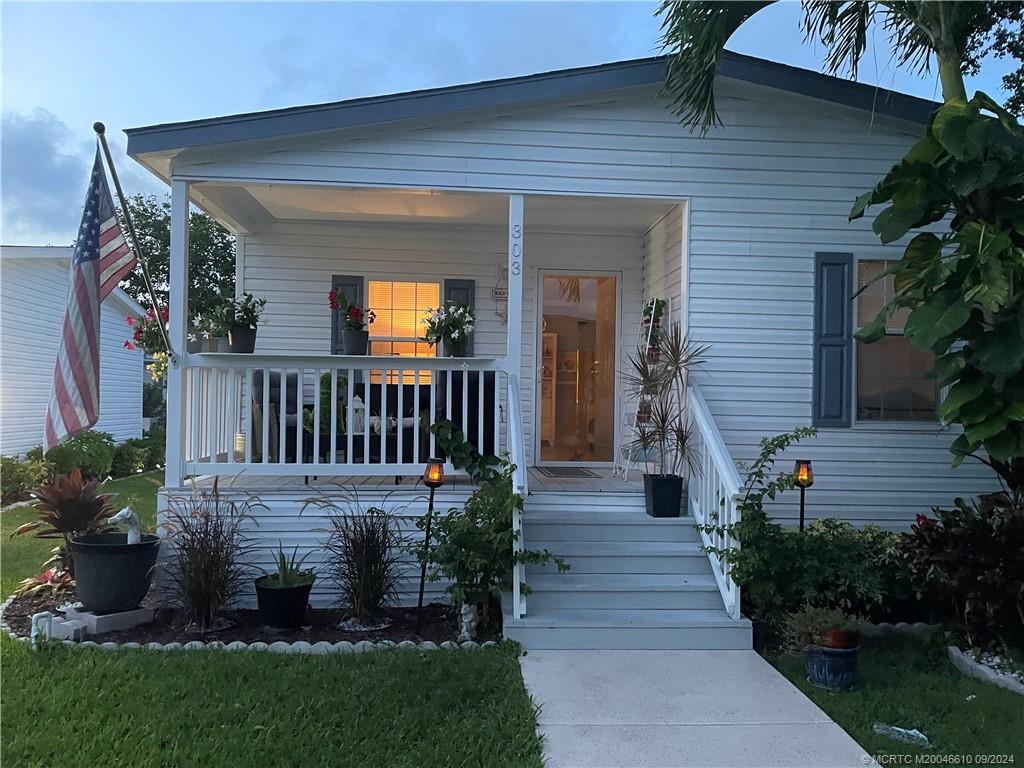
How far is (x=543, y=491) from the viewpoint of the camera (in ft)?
19.0

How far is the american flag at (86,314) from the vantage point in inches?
179

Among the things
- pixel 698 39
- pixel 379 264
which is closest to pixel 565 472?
pixel 379 264

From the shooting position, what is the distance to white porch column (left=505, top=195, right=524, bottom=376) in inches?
221

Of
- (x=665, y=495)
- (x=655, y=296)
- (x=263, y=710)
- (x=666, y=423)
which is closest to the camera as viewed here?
(x=263, y=710)

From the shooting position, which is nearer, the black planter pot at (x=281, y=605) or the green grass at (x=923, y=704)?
the green grass at (x=923, y=704)

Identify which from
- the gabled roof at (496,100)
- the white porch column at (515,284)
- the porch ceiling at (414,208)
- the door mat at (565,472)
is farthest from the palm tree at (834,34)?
the door mat at (565,472)

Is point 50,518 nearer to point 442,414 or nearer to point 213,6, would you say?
point 442,414

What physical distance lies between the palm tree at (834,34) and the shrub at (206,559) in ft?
14.3

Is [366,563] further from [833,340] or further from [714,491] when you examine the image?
[833,340]

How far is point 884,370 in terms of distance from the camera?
604cm

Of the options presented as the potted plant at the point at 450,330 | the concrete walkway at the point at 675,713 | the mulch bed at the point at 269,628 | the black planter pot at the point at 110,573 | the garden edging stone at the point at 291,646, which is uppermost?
the potted plant at the point at 450,330

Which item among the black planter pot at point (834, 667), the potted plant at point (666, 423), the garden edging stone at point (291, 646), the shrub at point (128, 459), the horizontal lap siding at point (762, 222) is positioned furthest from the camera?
the shrub at point (128, 459)

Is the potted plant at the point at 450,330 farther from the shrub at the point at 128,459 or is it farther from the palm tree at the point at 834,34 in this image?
the shrub at the point at 128,459

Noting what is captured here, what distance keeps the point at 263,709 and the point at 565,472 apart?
3.90 meters
